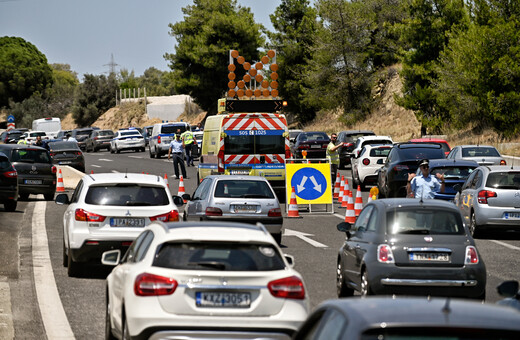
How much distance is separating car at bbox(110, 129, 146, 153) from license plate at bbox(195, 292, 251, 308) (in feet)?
192

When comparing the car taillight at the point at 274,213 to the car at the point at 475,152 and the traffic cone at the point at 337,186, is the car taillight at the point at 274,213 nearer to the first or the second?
the traffic cone at the point at 337,186

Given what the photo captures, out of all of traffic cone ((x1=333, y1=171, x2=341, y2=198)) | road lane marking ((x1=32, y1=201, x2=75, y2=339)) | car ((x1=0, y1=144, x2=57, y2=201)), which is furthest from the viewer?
car ((x1=0, y1=144, x2=57, y2=201))

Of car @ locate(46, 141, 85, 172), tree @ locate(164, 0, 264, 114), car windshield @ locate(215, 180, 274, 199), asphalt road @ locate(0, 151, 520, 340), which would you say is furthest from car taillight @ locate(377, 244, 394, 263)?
tree @ locate(164, 0, 264, 114)

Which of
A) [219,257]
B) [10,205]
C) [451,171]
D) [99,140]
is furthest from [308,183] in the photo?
[99,140]

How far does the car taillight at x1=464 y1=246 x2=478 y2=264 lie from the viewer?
460 inches

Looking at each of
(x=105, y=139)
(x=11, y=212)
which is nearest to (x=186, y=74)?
(x=105, y=139)

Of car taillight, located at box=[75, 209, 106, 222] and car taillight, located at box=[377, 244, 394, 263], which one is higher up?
car taillight, located at box=[75, 209, 106, 222]

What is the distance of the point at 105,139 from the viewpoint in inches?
2776

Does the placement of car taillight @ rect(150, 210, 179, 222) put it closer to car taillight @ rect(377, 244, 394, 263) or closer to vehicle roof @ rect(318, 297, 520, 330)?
car taillight @ rect(377, 244, 394, 263)

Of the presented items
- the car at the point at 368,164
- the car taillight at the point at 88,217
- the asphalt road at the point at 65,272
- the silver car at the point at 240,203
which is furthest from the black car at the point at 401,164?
the car taillight at the point at 88,217

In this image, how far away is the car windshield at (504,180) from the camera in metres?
20.1

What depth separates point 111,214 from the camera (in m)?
14.4

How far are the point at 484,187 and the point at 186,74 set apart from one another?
7114 cm

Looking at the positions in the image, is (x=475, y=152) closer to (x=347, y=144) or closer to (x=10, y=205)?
(x=347, y=144)
